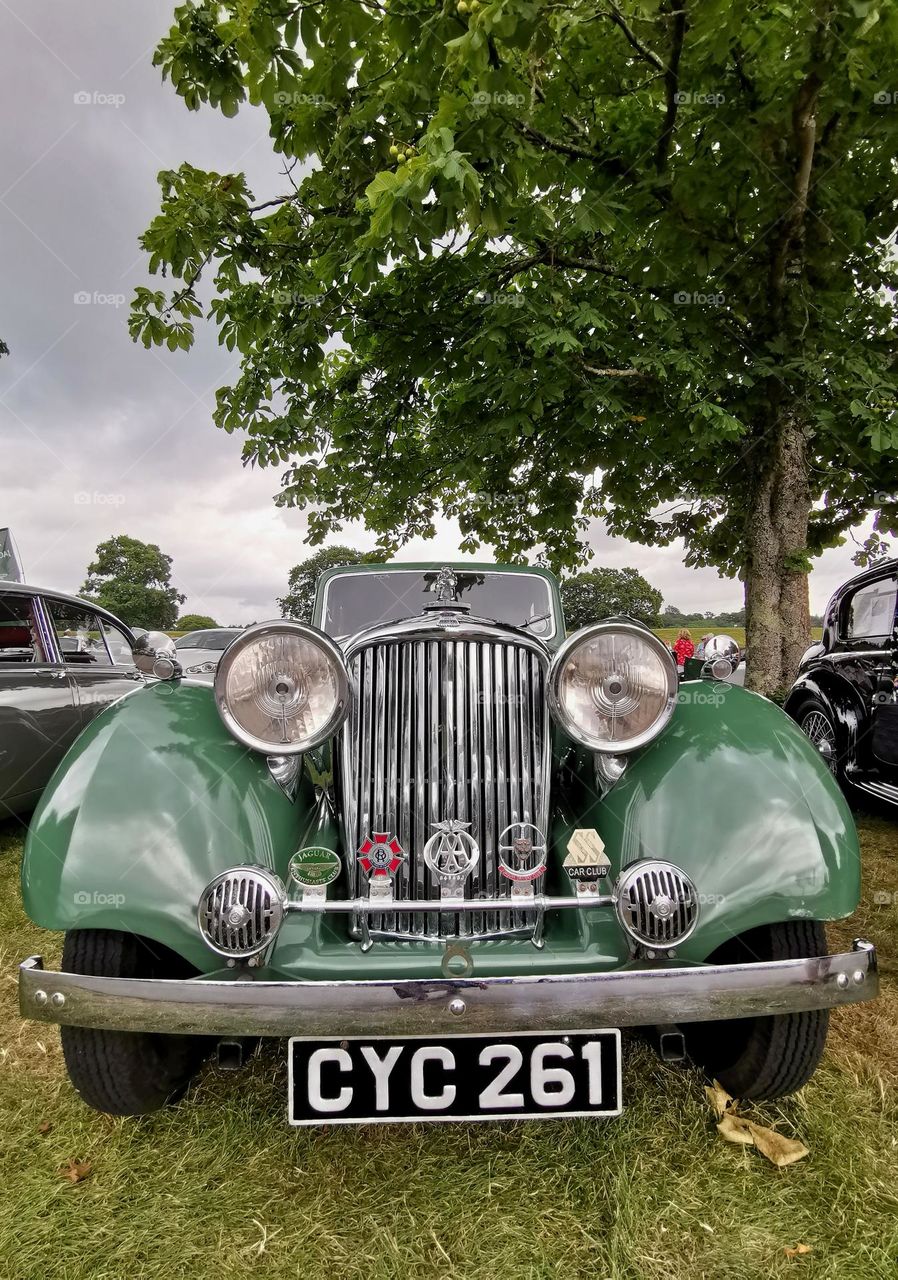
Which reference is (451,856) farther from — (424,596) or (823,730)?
(823,730)

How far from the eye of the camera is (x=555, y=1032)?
1.59 m

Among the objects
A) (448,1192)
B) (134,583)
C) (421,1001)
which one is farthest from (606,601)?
(134,583)

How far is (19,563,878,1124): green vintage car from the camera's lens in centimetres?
158

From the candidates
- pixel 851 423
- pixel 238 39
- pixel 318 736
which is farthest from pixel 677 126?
pixel 318 736

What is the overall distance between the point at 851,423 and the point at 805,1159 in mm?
5169

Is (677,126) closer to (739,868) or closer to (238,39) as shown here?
(238,39)

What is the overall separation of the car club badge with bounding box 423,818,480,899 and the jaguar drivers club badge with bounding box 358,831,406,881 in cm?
9

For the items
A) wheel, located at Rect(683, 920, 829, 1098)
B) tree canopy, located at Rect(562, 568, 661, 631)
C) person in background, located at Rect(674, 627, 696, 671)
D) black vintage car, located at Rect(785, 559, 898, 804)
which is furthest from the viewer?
black vintage car, located at Rect(785, 559, 898, 804)

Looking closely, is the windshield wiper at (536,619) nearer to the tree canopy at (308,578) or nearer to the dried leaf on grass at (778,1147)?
the tree canopy at (308,578)

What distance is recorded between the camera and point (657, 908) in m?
1.67

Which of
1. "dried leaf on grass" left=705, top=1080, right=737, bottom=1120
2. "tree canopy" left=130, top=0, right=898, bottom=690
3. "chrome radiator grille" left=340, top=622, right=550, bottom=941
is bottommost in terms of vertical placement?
"dried leaf on grass" left=705, top=1080, right=737, bottom=1120

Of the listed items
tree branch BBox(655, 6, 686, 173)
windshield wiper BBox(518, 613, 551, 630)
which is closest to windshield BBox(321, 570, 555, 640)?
windshield wiper BBox(518, 613, 551, 630)

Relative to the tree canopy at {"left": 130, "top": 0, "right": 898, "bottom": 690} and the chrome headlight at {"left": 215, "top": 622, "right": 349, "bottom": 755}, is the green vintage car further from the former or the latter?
the tree canopy at {"left": 130, "top": 0, "right": 898, "bottom": 690}

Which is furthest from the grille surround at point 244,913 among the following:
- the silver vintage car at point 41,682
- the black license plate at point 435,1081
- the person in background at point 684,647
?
the silver vintage car at point 41,682
